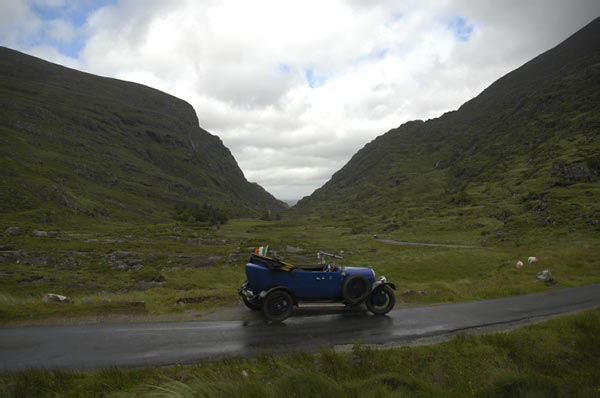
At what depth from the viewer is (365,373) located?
7.07 m

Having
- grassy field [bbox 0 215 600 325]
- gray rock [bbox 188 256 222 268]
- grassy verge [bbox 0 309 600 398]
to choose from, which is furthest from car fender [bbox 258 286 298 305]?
gray rock [bbox 188 256 222 268]

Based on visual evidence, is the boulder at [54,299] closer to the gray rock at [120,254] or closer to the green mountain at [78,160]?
the gray rock at [120,254]

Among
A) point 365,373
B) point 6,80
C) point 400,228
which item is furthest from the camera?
point 6,80

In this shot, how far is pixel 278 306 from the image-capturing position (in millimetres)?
10328

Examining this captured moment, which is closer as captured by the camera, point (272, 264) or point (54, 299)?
point (272, 264)

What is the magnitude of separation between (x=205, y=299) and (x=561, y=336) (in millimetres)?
13438

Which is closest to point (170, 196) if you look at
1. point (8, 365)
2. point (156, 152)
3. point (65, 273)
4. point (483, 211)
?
point (156, 152)

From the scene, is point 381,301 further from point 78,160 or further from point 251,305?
point 78,160

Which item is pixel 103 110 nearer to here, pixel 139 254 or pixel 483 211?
pixel 139 254

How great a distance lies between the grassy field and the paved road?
1.92 metres

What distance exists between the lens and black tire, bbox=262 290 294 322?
33.1ft

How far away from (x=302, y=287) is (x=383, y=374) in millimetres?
4340

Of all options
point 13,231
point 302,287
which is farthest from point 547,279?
point 13,231

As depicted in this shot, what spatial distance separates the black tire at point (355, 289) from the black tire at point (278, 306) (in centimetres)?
208
